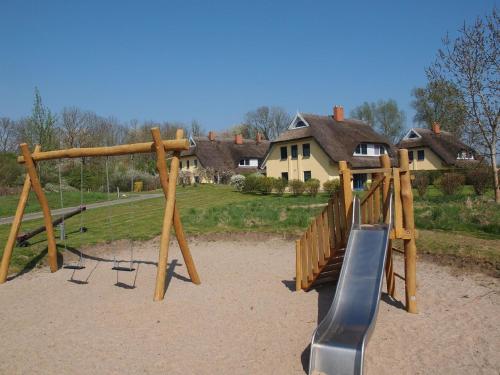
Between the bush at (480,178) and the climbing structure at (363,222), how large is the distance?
16193 millimetres

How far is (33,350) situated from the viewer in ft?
17.0

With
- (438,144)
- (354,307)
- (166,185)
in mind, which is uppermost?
(438,144)

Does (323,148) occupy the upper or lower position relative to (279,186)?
upper

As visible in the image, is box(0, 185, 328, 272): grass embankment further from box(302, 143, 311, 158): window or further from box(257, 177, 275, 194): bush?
→ box(302, 143, 311, 158): window

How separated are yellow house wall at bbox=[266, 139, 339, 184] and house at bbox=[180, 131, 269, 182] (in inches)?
292

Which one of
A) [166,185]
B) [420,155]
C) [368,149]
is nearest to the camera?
[166,185]

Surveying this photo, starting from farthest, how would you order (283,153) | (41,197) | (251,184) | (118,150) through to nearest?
(283,153), (251,184), (41,197), (118,150)

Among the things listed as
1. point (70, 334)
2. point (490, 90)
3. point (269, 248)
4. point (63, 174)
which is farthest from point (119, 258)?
point (63, 174)

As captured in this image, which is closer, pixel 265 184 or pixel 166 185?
pixel 166 185

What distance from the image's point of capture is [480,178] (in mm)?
21141

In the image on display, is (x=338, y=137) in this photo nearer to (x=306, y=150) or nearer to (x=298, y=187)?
(x=306, y=150)

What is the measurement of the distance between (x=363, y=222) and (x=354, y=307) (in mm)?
2342

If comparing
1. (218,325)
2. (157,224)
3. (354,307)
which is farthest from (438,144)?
(218,325)

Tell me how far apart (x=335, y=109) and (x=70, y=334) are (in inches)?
1409
